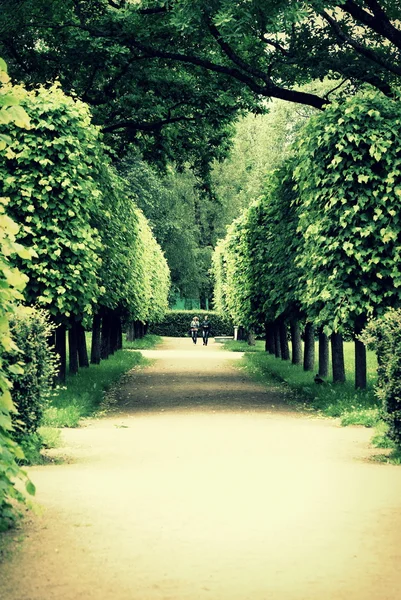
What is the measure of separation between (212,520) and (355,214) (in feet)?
38.6

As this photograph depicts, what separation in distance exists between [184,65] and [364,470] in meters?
17.5

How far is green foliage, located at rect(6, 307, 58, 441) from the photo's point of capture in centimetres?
1227

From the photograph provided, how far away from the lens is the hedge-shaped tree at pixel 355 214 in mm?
19438

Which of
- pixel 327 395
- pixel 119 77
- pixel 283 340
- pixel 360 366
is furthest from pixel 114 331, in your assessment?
pixel 327 395

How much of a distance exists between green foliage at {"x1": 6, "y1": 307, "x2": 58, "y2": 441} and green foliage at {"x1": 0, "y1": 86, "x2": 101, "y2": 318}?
6.64 meters

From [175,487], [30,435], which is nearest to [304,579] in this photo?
[175,487]

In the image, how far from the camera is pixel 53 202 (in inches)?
801

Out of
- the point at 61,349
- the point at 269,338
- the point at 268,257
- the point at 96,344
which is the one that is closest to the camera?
the point at 61,349

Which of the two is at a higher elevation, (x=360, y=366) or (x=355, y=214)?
(x=355, y=214)

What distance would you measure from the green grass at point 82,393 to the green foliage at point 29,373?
0.50 m

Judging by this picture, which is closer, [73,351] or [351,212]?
[351,212]

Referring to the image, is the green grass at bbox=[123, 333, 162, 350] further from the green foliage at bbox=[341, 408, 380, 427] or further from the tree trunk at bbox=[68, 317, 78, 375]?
the green foliage at bbox=[341, 408, 380, 427]

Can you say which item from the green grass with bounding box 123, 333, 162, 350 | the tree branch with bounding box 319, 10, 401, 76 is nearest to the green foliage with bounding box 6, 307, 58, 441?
the tree branch with bounding box 319, 10, 401, 76

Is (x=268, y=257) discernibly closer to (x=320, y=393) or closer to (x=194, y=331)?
(x=320, y=393)
